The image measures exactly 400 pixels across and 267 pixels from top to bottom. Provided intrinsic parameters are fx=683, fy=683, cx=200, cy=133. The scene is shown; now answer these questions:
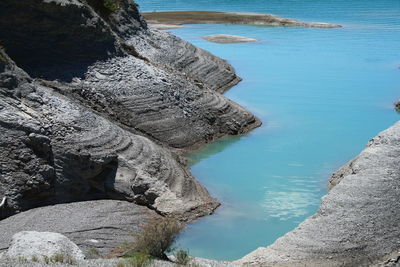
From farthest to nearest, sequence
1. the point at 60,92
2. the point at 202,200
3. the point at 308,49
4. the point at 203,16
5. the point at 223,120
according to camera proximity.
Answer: the point at 203,16 → the point at 308,49 → the point at 223,120 → the point at 60,92 → the point at 202,200

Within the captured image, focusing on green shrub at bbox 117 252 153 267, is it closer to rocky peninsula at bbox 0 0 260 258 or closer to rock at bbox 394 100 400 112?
rocky peninsula at bbox 0 0 260 258

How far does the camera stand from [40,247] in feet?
33.3

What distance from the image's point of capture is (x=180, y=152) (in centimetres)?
1852

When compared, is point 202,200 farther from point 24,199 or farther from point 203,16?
point 203,16

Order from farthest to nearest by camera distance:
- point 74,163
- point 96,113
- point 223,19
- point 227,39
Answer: point 223,19 → point 227,39 → point 96,113 → point 74,163

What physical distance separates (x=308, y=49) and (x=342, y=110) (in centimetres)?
1222

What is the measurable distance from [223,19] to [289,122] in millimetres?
27299

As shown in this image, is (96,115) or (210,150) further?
(210,150)

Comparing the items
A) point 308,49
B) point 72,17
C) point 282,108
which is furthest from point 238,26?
point 72,17

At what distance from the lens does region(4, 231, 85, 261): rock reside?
9836 millimetres

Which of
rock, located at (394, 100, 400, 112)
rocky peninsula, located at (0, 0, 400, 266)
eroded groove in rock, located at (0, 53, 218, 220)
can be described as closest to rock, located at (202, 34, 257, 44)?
rocky peninsula, located at (0, 0, 400, 266)

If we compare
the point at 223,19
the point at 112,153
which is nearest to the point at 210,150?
the point at 112,153

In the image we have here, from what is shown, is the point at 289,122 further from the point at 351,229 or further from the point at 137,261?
the point at 137,261

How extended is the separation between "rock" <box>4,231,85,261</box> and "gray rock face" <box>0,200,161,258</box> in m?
0.78
